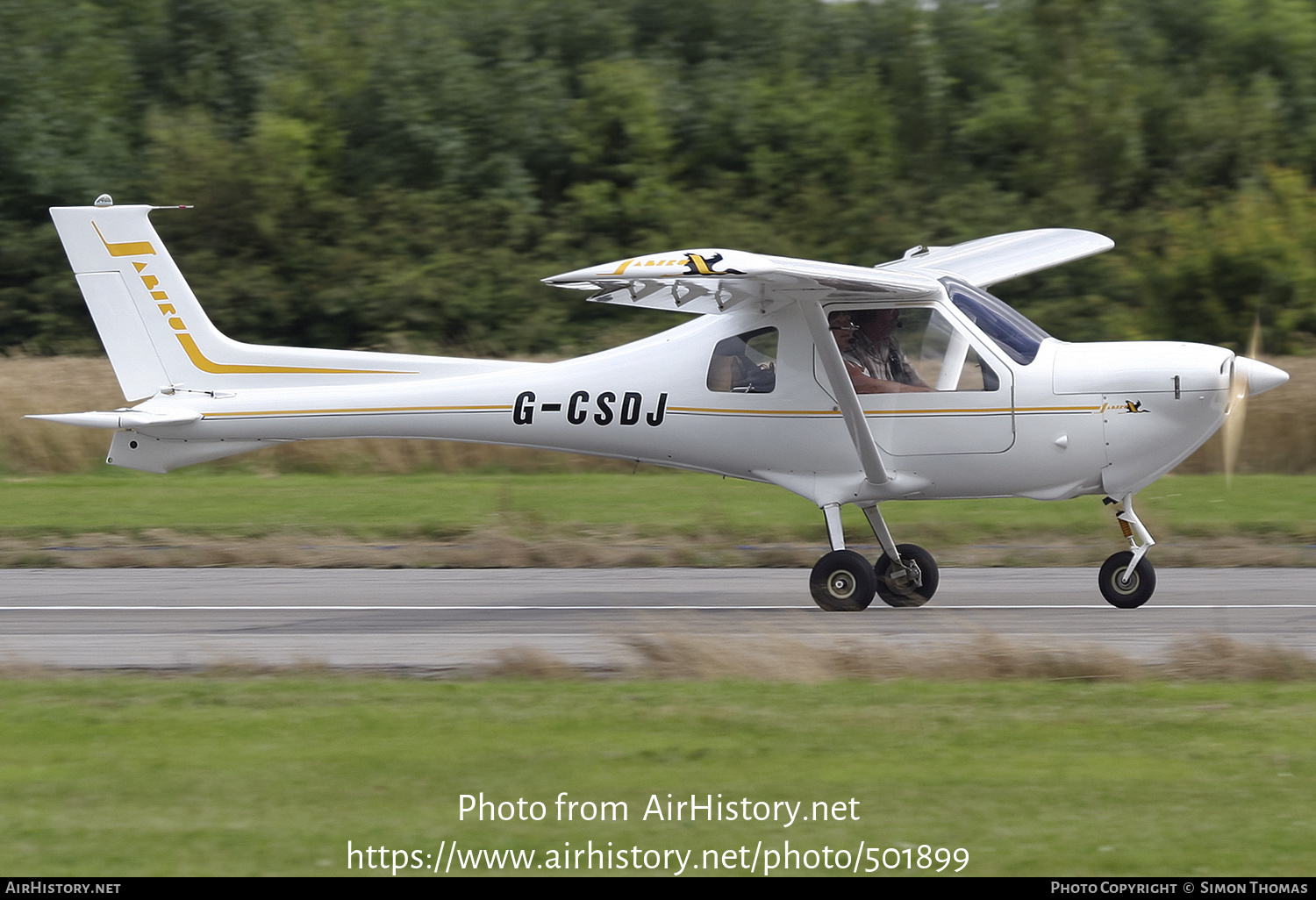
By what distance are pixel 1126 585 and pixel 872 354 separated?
2452mm

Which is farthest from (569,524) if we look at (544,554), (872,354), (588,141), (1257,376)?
(588,141)

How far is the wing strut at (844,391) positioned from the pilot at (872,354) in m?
0.17

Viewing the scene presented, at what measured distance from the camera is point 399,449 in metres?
21.1

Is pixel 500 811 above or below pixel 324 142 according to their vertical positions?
above

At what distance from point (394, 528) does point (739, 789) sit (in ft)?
34.1

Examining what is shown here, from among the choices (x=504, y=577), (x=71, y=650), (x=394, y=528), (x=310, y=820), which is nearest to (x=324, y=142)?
(x=394, y=528)

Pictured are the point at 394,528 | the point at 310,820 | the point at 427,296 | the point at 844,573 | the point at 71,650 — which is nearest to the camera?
the point at 310,820

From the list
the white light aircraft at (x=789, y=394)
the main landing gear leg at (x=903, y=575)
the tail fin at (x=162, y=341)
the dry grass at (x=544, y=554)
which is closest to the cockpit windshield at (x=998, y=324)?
the white light aircraft at (x=789, y=394)

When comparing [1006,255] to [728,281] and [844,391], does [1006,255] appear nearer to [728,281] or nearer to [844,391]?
[844,391]

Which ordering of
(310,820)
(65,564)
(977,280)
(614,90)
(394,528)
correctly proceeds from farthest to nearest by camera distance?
(614,90) → (394,528) → (65,564) → (977,280) → (310,820)

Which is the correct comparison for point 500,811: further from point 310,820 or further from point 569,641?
point 569,641

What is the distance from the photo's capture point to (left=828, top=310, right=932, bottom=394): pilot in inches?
437

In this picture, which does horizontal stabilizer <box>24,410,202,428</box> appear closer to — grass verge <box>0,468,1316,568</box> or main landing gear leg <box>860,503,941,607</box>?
grass verge <box>0,468,1316,568</box>

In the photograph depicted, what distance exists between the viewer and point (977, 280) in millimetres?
12766
